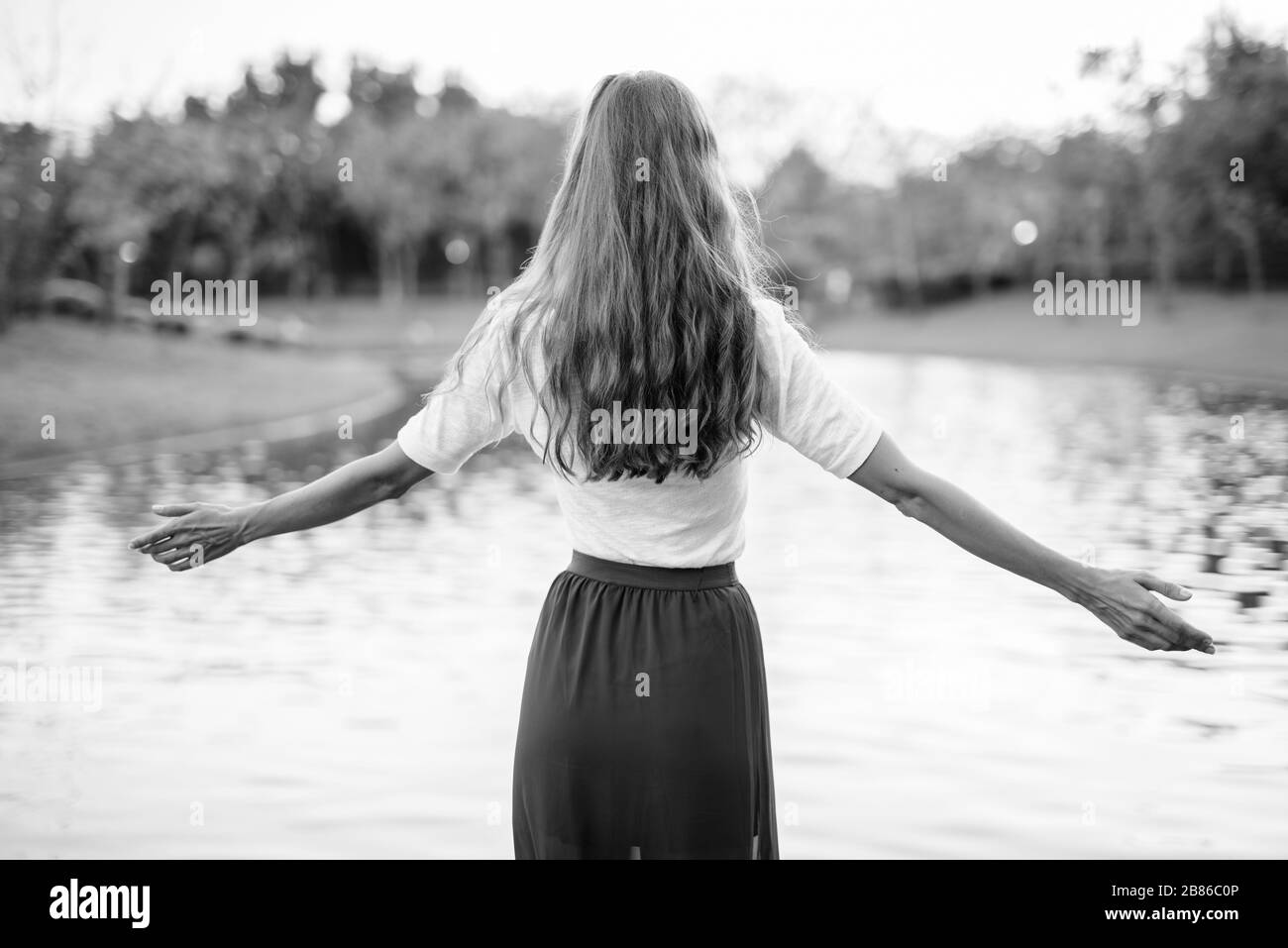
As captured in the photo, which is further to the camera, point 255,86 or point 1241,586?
point 255,86

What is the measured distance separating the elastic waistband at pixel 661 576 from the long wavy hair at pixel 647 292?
168 mm

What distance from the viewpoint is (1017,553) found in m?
2.45

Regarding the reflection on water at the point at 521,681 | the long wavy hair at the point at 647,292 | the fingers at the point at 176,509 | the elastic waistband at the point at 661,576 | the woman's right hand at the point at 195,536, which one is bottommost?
the reflection on water at the point at 521,681

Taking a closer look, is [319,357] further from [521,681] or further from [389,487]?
[389,487]

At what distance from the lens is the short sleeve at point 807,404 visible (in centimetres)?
236

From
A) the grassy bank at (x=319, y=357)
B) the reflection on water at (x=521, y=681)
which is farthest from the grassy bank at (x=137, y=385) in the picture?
the reflection on water at (x=521, y=681)

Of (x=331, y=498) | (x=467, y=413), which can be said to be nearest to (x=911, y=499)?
(x=467, y=413)

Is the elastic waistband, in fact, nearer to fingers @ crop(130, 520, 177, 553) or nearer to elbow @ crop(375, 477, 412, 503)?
elbow @ crop(375, 477, 412, 503)

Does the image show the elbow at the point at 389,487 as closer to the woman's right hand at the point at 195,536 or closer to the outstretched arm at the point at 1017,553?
the woman's right hand at the point at 195,536
